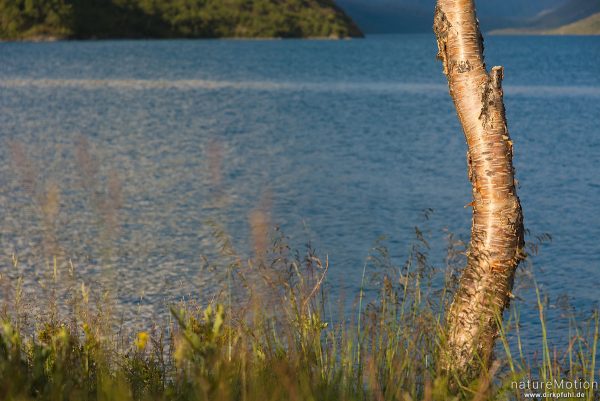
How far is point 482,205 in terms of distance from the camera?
17.5 ft

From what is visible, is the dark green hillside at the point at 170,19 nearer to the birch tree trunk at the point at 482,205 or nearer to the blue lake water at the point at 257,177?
the blue lake water at the point at 257,177

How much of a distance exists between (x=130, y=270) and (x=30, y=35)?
131871 millimetres

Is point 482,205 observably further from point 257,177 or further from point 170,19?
point 170,19

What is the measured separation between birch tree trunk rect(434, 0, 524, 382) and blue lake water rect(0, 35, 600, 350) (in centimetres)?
55

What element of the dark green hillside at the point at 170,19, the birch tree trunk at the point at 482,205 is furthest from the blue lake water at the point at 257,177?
the dark green hillside at the point at 170,19

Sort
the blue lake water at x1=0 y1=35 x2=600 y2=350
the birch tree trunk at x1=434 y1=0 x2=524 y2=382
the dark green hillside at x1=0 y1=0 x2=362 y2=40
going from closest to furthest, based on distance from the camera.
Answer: the birch tree trunk at x1=434 y1=0 x2=524 y2=382 < the blue lake water at x1=0 y1=35 x2=600 y2=350 < the dark green hillside at x1=0 y1=0 x2=362 y2=40

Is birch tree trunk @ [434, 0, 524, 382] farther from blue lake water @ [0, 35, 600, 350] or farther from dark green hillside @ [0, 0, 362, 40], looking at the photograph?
dark green hillside @ [0, 0, 362, 40]

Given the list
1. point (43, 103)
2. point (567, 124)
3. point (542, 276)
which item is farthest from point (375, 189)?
point (43, 103)

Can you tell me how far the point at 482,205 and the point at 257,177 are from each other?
1297 centimetres

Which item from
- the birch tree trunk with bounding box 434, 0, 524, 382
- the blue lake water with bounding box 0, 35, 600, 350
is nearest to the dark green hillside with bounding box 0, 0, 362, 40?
the blue lake water with bounding box 0, 35, 600, 350

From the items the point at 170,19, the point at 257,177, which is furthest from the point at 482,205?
the point at 170,19

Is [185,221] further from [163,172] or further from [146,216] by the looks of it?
[163,172]

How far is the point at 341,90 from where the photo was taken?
4591cm

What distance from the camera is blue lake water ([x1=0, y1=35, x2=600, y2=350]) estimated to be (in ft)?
35.5
